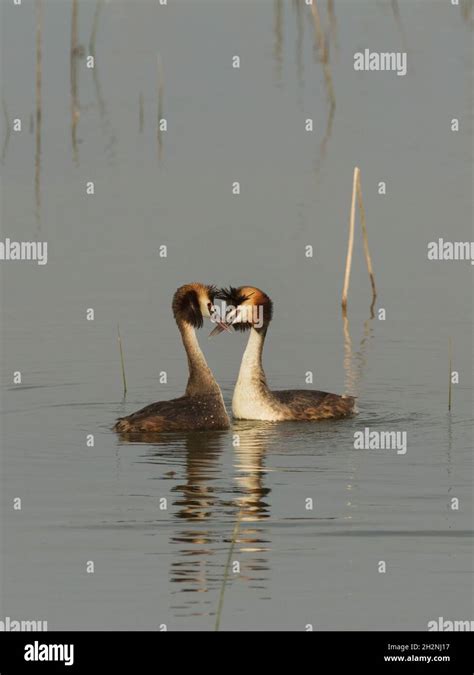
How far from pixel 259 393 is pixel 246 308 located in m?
1.00

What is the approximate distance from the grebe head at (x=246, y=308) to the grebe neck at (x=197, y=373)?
30 centimetres

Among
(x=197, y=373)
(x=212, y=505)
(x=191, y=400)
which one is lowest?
(x=212, y=505)

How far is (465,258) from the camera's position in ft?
70.5

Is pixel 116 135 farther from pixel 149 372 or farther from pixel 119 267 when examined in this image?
pixel 149 372

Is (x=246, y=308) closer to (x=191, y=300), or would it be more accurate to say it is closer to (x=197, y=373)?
(x=191, y=300)

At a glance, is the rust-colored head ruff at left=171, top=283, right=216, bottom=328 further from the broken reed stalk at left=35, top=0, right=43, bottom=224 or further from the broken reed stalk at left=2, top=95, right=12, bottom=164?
the broken reed stalk at left=2, top=95, right=12, bottom=164

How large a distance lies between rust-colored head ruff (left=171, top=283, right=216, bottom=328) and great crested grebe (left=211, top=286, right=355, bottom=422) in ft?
0.56

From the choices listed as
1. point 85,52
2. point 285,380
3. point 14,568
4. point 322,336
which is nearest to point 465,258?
point 322,336

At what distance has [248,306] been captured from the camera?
16531 millimetres

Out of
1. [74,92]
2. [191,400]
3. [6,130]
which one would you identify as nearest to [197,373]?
[191,400]

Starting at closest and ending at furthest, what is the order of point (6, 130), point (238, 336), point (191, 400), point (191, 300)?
point (191, 400) → point (191, 300) → point (238, 336) → point (6, 130)

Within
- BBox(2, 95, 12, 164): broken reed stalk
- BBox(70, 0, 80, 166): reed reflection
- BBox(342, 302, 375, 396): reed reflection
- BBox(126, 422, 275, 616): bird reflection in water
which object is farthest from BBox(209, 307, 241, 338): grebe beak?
BBox(2, 95, 12, 164): broken reed stalk

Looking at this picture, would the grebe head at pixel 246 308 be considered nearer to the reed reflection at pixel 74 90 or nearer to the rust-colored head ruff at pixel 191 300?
the rust-colored head ruff at pixel 191 300

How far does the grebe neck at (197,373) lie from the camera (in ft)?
52.6
